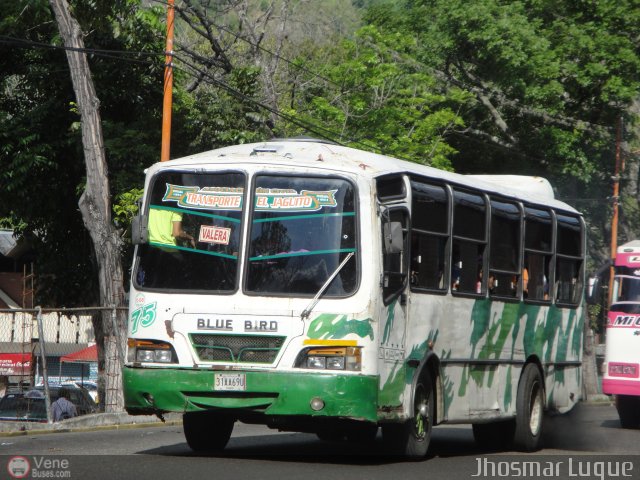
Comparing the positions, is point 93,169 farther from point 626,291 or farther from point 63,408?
point 626,291

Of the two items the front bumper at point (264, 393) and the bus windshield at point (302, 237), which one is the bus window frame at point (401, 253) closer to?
the bus windshield at point (302, 237)

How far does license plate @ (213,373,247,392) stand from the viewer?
1052cm

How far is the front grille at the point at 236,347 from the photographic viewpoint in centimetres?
1059

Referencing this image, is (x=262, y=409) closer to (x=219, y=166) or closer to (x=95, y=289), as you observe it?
(x=219, y=166)

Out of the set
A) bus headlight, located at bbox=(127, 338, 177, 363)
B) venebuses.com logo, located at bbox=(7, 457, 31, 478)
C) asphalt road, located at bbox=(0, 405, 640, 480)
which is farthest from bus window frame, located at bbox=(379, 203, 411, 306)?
venebuses.com logo, located at bbox=(7, 457, 31, 478)

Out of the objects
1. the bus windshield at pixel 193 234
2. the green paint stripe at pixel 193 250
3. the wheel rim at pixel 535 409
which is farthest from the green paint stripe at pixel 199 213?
the wheel rim at pixel 535 409

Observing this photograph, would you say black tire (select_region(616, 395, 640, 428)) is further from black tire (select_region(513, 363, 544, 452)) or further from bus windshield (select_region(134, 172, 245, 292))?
bus windshield (select_region(134, 172, 245, 292))

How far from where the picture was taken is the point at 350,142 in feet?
104

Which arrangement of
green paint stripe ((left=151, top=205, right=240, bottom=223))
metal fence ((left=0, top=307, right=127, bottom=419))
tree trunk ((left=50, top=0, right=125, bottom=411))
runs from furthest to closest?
tree trunk ((left=50, top=0, right=125, bottom=411)) → metal fence ((left=0, top=307, right=127, bottom=419)) → green paint stripe ((left=151, top=205, right=240, bottom=223))

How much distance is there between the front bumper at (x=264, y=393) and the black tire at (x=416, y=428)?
2.96 feet

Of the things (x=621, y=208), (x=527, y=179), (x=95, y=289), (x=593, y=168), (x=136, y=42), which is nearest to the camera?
(x=527, y=179)

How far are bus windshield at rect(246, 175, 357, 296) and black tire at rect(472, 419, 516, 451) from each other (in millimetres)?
4380

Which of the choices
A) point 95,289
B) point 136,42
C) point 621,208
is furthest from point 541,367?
point 621,208

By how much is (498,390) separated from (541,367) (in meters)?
1.42
